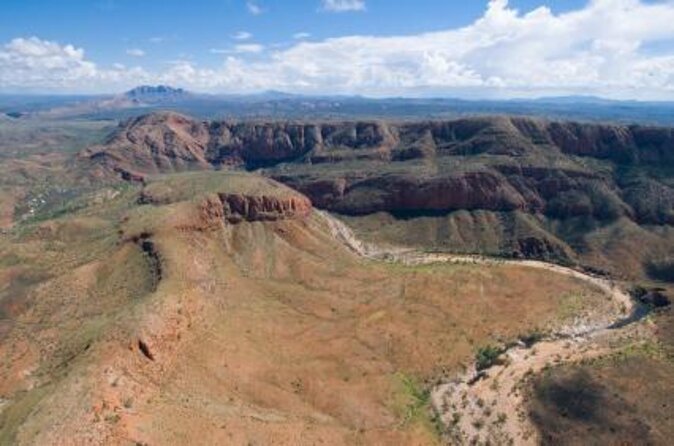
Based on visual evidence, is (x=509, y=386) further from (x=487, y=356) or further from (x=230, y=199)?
(x=230, y=199)

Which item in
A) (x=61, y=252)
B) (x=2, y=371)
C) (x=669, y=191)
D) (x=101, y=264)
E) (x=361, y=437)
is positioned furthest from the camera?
(x=669, y=191)

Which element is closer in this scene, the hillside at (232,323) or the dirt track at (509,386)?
the hillside at (232,323)

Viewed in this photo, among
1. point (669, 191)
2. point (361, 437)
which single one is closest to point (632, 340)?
point (361, 437)

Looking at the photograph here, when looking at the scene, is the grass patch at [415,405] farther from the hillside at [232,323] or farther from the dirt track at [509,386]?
the dirt track at [509,386]

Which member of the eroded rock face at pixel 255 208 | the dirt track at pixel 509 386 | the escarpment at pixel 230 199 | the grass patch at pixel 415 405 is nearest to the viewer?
the dirt track at pixel 509 386

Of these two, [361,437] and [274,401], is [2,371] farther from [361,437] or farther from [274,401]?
[361,437]

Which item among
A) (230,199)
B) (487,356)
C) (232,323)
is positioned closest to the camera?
(232,323)

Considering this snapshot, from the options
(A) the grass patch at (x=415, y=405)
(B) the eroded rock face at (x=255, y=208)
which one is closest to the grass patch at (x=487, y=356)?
(A) the grass patch at (x=415, y=405)

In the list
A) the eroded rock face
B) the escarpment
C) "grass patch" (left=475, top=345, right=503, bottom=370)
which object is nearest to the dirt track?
"grass patch" (left=475, top=345, right=503, bottom=370)

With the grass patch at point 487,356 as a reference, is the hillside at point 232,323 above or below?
above

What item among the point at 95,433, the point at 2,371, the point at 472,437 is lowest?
the point at 472,437

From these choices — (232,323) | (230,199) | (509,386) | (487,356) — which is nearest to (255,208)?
(230,199)
